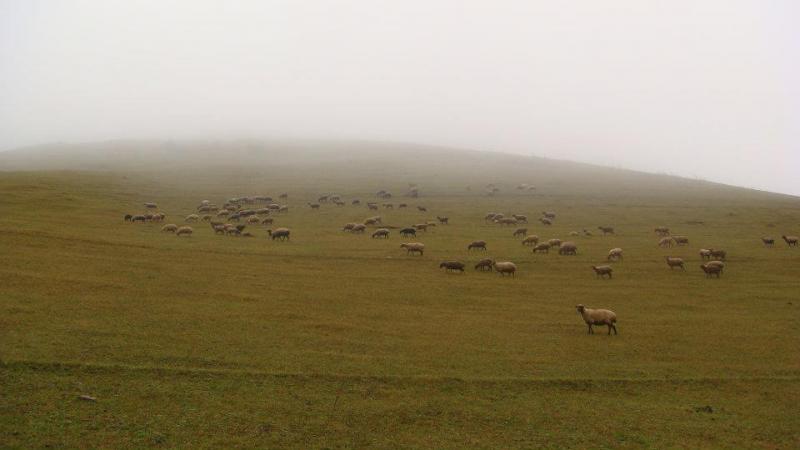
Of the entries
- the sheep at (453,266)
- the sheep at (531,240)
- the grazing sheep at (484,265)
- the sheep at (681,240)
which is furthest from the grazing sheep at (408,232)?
the sheep at (681,240)

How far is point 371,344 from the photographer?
19.3 meters

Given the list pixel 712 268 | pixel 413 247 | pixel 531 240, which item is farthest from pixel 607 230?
pixel 413 247

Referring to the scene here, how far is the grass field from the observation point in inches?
534

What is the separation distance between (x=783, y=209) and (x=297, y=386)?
67.6 metres

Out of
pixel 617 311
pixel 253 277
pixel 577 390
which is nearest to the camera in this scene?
pixel 577 390

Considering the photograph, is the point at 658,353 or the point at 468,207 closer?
the point at 658,353

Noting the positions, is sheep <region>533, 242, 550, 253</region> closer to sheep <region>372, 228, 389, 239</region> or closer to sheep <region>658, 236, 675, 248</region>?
sheep <region>658, 236, 675, 248</region>

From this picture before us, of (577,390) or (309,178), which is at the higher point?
(309,178)

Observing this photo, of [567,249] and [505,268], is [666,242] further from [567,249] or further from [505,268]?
[505,268]

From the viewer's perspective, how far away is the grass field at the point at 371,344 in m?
13.6

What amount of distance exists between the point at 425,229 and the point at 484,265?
48.5ft

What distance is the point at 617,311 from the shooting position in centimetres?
2569

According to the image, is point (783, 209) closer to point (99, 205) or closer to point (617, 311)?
point (617, 311)

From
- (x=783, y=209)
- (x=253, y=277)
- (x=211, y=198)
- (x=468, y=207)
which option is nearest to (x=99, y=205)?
(x=211, y=198)
